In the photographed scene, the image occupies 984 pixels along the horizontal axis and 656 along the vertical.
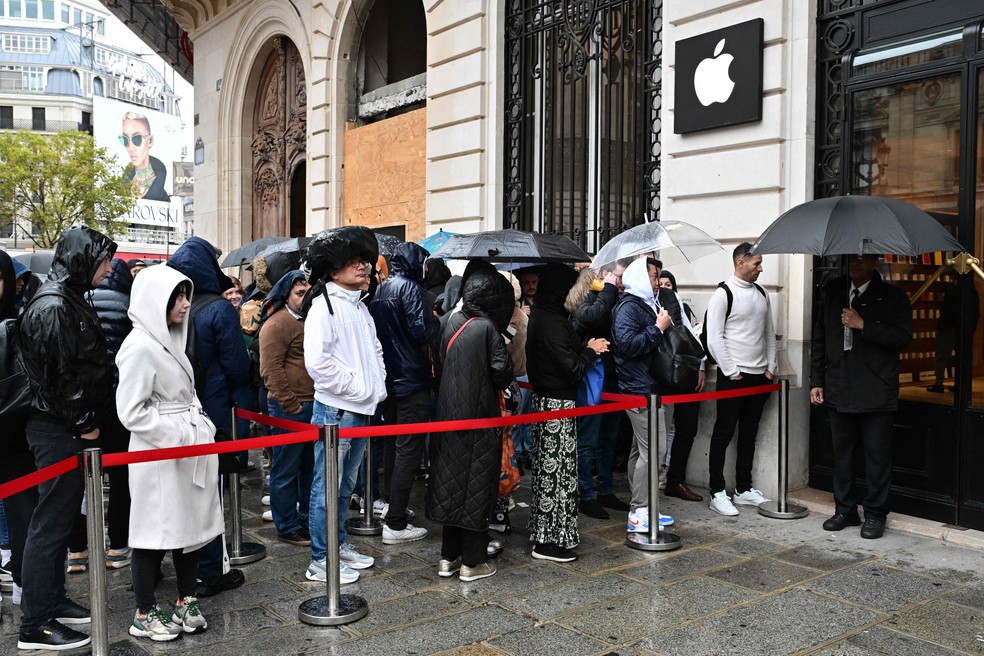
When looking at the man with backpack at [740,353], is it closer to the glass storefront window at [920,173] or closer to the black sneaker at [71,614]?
the glass storefront window at [920,173]

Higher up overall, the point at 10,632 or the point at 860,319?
the point at 860,319

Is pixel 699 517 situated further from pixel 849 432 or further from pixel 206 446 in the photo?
pixel 206 446

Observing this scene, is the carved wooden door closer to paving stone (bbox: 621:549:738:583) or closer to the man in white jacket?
the man in white jacket

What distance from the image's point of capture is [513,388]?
6191 mm

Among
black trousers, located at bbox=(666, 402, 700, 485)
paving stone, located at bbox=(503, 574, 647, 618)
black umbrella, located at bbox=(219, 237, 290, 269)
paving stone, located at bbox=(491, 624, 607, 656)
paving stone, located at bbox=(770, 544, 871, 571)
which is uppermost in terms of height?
black umbrella, located at bbox=(219, 237, 290, 269)

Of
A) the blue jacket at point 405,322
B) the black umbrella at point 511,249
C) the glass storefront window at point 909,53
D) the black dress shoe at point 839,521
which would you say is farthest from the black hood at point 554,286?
the glass storefront window at point 909,53

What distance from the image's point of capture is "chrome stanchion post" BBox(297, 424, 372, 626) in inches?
174

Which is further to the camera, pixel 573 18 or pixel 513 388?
pixel 573 18

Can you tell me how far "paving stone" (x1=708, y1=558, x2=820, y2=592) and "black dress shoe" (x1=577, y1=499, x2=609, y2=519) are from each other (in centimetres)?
129

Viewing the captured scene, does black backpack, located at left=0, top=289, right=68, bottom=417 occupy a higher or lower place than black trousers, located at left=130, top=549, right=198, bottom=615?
higher

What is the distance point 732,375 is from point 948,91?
2.51 metres

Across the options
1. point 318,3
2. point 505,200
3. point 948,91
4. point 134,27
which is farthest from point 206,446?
point 134,27

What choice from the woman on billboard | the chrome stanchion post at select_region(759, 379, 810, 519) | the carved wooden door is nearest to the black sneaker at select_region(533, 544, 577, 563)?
the chrome stanchion post at select_region(759, 379, 810, 519)

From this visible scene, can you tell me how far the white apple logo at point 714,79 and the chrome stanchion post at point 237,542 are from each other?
476 centimetres
